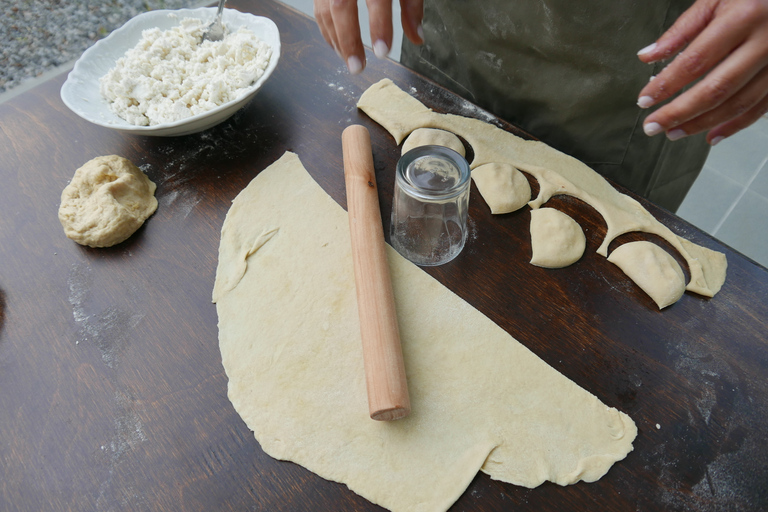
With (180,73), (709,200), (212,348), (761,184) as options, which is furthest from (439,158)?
(761,184)

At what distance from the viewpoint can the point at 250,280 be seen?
97 centimetres

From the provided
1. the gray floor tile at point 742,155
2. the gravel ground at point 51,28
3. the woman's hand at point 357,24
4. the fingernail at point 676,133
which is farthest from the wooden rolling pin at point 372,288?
the gravel ground at point 51,28

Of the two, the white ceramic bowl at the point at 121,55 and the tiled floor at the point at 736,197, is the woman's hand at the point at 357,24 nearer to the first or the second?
the white ceramic bowl at the point at 121,55

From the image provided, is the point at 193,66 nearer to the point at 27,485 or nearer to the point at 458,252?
the point at 458,252

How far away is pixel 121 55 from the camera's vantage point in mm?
1246

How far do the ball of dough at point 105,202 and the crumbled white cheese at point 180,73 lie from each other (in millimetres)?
131

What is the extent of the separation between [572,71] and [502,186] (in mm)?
386

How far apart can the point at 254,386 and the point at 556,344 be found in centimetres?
56

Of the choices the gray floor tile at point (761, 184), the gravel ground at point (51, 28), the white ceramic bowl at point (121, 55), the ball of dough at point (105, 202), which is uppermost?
the white ceramic bowl at point (121, 55)

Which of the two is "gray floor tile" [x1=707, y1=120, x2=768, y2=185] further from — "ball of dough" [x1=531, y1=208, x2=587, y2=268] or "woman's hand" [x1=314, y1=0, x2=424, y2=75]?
"woman's hand" [x1=314, y1=0, x2=424, y2=75]

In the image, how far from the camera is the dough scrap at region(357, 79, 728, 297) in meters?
0.97

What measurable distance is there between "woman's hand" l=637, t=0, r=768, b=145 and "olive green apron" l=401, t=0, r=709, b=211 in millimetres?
318

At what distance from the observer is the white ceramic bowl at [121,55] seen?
107cm

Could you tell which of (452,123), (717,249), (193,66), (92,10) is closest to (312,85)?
(193,66)
